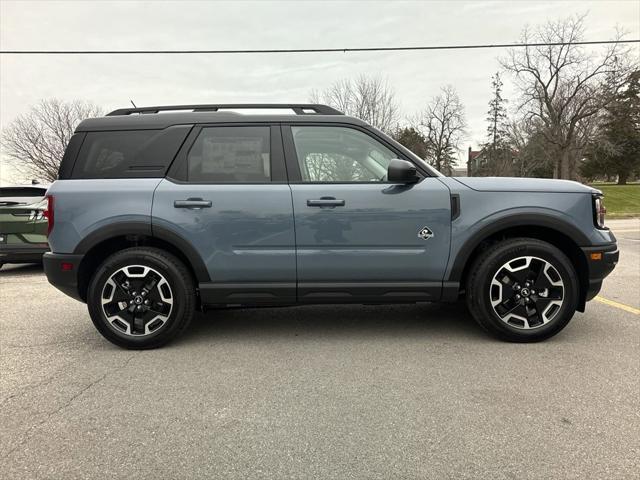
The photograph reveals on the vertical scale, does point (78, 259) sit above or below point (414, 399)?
above

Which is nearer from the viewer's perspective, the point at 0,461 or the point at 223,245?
the point at 0,461

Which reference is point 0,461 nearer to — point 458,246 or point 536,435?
point 536,435

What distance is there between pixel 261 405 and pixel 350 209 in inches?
67.3

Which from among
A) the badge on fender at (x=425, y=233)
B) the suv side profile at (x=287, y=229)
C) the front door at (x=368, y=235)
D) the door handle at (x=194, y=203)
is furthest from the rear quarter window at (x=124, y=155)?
the badge on fender at (x=425, y=233)

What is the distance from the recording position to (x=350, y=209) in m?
3.79

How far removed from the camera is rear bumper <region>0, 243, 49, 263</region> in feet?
24.5

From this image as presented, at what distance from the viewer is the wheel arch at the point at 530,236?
Answer: 3820mm

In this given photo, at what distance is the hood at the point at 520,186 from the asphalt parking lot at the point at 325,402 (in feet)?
4.34

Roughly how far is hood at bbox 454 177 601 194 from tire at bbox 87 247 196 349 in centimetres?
260

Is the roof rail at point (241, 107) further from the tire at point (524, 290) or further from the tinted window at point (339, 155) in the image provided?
the tire at point (524, 290)

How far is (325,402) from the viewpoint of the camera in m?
2.91

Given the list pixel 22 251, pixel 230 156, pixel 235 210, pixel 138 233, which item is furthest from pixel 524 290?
pixel 22 251

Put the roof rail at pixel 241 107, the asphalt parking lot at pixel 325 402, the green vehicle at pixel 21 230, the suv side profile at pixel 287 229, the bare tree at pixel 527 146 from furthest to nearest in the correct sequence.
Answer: the bare tree at pixel 527 146
the green vehicle at pixel 21 230
the roof rail at pixel 241 107
the suv side profile at pixel 287 229
the asphalt parking lot at pixel 325 402

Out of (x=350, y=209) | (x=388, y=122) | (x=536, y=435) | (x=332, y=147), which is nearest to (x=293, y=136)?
(x=332, y=147)
